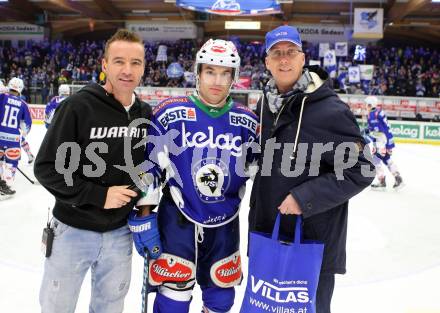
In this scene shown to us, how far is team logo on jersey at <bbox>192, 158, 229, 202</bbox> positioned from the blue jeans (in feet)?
1.25

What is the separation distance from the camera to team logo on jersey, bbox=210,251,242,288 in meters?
1.95

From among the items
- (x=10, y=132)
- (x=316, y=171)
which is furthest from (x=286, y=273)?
(x=10, y=132)

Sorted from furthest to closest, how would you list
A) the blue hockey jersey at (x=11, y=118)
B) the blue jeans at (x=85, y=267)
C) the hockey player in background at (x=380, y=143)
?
the hockey player in background at (x=380, y=143), the blue hockey jersey at (x=11, y=118), the blue jeans at (x=85, y=267)

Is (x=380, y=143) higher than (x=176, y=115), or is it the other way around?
(x=176, y=115)

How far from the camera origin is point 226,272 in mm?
1966

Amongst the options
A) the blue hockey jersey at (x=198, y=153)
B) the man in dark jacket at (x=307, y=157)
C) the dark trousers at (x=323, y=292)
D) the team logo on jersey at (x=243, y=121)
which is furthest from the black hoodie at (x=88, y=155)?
the dark trousers at (x=323, y=292)

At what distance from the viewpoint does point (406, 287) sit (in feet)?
10.1

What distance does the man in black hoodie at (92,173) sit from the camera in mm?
1671

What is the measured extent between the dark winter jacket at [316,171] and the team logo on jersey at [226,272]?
300 mm

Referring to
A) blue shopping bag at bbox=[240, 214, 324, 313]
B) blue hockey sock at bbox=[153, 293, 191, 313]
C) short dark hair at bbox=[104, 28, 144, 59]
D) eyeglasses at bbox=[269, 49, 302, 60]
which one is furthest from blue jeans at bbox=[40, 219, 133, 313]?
eyeglasses at bbox=[269, 49, 302, 60]

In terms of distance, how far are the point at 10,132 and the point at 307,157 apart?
468 centimetres

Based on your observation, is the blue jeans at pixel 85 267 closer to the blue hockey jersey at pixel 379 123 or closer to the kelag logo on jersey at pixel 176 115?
the kelag logo on jersey at pixel 176 115

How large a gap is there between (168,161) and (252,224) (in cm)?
47

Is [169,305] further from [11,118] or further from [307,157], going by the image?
[11,118]
